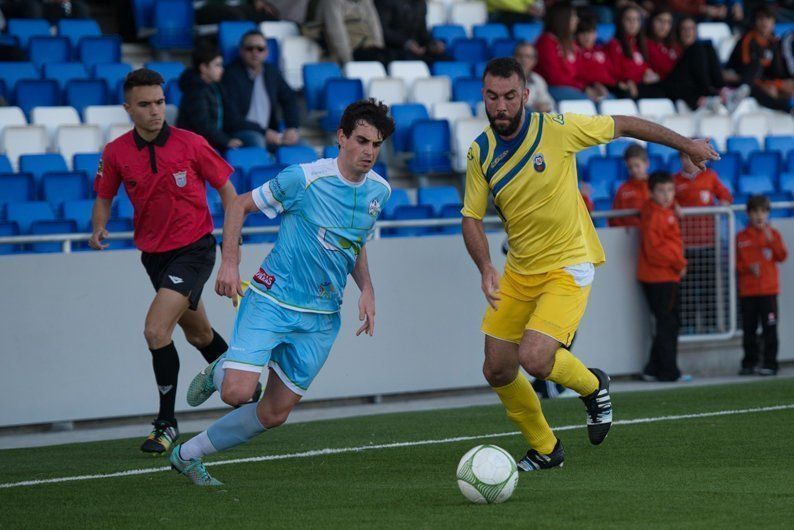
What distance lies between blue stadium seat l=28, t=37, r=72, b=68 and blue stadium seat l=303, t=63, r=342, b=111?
8.37 feet

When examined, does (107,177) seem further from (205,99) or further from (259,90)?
(259,90)

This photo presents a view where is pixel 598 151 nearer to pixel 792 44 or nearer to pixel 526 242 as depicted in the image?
pixel 792 44

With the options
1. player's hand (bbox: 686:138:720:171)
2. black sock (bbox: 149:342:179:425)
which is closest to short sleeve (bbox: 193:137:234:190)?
black sock (bbox: 149:342:179:425)

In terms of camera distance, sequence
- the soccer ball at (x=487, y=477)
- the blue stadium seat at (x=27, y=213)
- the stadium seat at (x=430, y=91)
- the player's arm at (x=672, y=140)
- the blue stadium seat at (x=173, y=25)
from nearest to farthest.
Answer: the soccer ball at (x=487, y=477)
the player's arm at (x=672, y=140)
the blue stadium seat at (x=27, y=213)
the blue stadium seat at (x=173, y=25)
the stadium seat at (x=430, y=91)

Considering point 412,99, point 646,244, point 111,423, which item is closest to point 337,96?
point 412,99

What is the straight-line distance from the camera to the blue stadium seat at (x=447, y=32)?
57.8 feet

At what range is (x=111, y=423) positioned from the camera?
1106cm

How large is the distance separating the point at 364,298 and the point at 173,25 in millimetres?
9133

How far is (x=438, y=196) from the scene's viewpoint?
45.0ft

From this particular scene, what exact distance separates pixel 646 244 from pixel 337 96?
3751 millimetres

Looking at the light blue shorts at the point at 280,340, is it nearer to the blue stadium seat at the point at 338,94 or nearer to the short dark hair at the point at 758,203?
the short dark hair at the point at 758,203

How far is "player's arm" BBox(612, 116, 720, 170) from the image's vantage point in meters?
7.13

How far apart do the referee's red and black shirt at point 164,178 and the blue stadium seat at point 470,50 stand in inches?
341

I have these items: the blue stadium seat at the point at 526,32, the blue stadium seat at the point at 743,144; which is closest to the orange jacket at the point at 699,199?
the blue stadium seat at the point at 743,144
